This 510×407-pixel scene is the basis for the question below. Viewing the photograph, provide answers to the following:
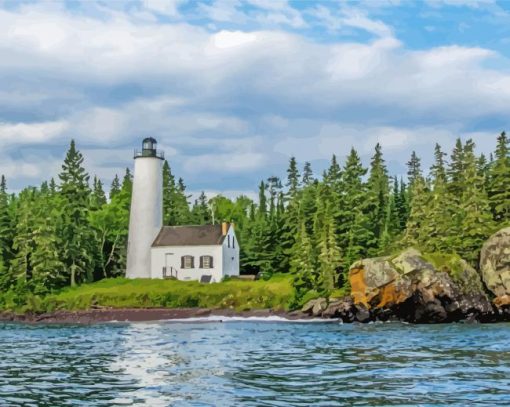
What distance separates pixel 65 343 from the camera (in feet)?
117

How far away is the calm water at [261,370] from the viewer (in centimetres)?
1747

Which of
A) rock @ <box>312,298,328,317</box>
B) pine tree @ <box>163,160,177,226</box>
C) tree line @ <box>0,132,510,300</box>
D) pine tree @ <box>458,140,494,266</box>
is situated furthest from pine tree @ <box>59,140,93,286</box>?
pine tree @ <box>458,140,494,266</box>

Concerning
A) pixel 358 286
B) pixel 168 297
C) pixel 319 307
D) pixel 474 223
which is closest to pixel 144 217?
pixel 168 297

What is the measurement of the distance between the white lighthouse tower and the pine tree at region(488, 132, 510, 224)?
3415cm

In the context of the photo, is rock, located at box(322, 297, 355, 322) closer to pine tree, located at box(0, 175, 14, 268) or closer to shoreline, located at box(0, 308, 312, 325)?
shoreline, located at box(0, 308, 312, 325)

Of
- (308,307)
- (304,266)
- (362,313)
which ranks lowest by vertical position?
(362,313)

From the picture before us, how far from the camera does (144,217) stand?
77.0 m

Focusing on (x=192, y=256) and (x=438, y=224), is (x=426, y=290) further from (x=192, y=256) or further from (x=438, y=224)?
(x=192, y=256)

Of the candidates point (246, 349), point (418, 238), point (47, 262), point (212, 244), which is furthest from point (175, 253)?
point (246, 349)

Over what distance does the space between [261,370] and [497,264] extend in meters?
38.7

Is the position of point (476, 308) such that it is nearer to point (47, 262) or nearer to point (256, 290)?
point (256, 290)

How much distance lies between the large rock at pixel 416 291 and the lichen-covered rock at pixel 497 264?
5.81 ft

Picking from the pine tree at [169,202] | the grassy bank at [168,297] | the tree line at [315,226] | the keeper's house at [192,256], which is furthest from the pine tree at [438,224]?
the pine tree at [169,202]

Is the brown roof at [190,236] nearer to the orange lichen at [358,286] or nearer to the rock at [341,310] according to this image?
the rock at [341,310]
